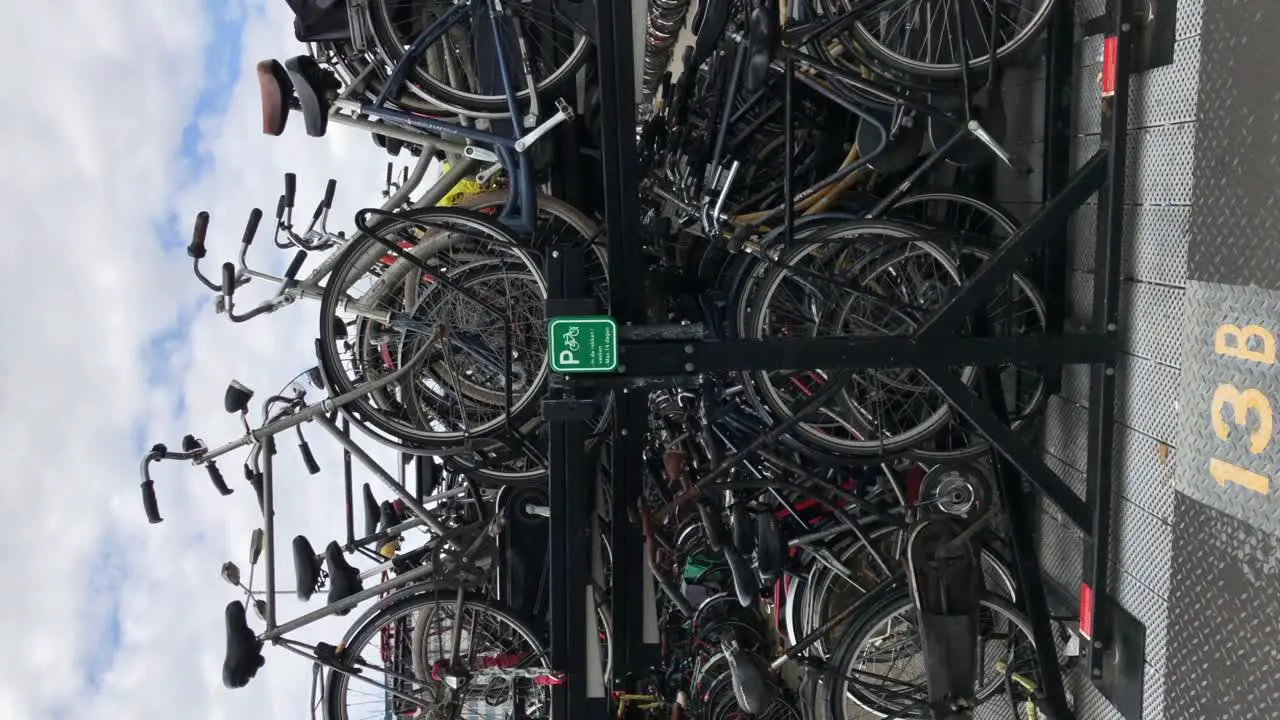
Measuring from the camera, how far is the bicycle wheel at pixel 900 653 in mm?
3059

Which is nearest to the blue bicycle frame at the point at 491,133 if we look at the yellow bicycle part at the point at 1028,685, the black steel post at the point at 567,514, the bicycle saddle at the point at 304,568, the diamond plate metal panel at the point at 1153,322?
the black steel post at the point at 567,514

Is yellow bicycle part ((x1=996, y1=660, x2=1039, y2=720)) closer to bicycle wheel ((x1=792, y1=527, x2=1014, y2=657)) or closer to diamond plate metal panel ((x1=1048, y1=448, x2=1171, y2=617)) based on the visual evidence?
bicycle wheel ((x1=792, y1=527, x2=1014, y2=657))

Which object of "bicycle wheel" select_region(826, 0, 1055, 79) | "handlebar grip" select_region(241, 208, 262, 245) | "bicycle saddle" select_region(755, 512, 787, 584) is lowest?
"bicycle saddle" select_region(755, 512, 787, 584)

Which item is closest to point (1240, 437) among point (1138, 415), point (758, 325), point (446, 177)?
point (1138, 415)

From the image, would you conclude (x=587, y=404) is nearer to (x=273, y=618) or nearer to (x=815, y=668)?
(x=815, y=668)

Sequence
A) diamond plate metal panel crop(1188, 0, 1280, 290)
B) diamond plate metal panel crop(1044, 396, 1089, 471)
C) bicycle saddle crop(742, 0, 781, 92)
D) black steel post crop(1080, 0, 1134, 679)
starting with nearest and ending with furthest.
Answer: diamond plate metal panel crop(1188, 0, 1280, 290)
black steel post crop(1080, 0, 1134, 679)
bicycle saddle crop(742, 0, 781, 92)
diamond plate metal panel crop(1044, 396, 1089, 471)

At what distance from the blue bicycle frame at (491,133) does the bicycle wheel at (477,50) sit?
0.04m

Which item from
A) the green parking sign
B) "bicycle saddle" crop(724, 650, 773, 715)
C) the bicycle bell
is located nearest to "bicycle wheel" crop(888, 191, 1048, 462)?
the bicycle bell

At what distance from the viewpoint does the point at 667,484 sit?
3.68m

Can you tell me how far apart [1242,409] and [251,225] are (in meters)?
3.63

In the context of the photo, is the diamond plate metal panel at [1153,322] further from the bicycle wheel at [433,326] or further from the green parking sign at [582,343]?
the bicycle wheel at [433,326]

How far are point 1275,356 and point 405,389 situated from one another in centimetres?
292

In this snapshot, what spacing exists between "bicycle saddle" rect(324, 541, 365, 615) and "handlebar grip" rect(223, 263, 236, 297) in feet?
3.84

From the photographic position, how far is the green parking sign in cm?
235
